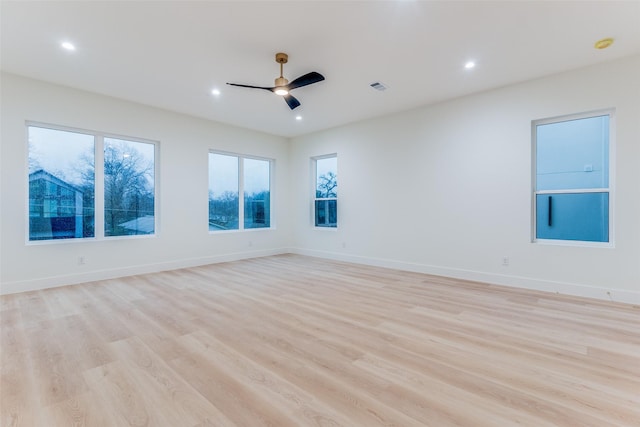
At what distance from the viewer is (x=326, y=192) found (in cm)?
670

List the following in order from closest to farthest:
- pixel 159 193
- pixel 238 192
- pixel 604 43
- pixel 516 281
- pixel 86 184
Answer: pixel 604 43
pixel 516 281
pixel 86 184
pixel 159 193
pixel 238 192

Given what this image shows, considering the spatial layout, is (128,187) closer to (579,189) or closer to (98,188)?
(98,188)

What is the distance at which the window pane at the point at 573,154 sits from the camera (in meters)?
3.67

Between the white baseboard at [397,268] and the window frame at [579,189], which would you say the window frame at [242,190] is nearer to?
the white baseboard at [397,268]

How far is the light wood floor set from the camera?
63.1 inches

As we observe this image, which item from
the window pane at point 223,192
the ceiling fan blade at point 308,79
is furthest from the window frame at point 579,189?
the window pane at point 223,192

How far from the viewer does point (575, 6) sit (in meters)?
2.52

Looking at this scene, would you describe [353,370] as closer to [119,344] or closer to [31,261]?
[119,344]

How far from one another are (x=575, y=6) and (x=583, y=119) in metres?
1.80

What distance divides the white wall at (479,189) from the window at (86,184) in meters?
3.68

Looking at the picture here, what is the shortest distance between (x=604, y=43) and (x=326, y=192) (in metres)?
4.81

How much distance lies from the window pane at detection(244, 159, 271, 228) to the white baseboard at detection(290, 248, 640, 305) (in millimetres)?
2372

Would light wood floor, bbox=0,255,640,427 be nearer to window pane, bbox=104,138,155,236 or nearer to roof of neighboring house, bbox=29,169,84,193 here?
window pane, bbox=104,138,155,236

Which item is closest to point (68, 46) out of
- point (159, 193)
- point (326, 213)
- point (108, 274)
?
point (159, 193)
